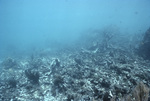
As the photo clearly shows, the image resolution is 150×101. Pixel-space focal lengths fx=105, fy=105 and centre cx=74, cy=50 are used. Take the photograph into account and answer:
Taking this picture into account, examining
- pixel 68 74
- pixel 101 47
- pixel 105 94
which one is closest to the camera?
pixel 105 94

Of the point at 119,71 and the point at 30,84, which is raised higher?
the point at 30,84

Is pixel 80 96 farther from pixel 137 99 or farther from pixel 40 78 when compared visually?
pixel 40 78

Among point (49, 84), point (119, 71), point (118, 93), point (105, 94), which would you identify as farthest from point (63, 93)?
point (119, 71)

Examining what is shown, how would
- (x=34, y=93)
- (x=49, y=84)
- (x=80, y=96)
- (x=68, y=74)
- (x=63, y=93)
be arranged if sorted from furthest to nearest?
1. (x=68, y=74)
2. (x=49, y=84)
3. (x=34, y=93)
4. (x=63, y=93)
5. (x=80, y=96)

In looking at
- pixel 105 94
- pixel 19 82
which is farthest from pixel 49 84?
pixel 105 94

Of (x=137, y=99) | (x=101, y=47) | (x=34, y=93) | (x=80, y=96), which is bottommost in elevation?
(x=137, y=99)

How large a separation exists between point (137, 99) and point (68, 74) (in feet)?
27.5

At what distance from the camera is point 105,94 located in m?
7.44

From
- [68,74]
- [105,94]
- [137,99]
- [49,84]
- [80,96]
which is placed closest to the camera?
[137,99]

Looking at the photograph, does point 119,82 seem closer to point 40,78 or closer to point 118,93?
point 118,93

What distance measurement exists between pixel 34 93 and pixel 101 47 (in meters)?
16.7

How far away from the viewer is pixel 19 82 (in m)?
12.6

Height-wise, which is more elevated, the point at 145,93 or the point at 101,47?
the point at 101,47

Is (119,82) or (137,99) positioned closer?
(137,99)
